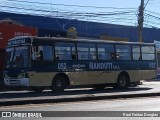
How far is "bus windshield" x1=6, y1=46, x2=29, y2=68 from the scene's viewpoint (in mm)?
22750

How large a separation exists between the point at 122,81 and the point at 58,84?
5492 mm

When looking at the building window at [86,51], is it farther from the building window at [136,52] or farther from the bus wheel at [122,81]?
the building window at [136,52]

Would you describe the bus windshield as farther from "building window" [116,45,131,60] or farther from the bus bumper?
"building window" [116,45,131,60]

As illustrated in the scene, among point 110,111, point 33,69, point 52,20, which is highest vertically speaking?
point 52,20

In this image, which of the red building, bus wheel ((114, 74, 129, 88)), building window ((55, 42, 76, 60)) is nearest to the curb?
building window ((55, 42, 76, 60))

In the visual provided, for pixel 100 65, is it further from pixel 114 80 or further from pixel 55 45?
pixel 55 45

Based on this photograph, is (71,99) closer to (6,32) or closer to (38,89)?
(38,89)

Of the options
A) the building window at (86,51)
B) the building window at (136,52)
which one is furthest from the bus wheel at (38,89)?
the building window at (136,52)

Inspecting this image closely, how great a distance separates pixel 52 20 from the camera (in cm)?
4319

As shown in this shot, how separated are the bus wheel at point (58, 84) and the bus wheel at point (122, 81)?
4.65m

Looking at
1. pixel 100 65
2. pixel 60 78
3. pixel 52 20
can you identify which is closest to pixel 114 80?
pixel 100 65

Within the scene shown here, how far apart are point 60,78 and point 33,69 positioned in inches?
79.5

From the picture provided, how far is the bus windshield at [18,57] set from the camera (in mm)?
22750

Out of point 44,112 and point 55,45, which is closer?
point 44,112
